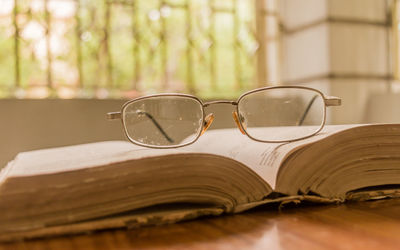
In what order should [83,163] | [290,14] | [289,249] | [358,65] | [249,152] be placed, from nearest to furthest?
[289,249], [83,163], [249,152], [358,65], [290,14]

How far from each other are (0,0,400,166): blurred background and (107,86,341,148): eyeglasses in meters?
0.76

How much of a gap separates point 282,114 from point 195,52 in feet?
3.94

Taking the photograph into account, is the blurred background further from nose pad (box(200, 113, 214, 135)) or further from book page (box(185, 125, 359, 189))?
nose pad (box(200, 113, 214, 135))

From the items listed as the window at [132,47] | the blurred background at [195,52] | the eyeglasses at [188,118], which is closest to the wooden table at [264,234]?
the eyeglasses at [188,118]

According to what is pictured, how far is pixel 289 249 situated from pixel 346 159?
0.22m

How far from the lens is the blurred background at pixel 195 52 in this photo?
154 cm

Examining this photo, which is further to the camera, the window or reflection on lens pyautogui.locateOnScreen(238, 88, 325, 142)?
the window

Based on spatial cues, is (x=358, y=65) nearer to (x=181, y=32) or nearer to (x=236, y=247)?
(x=181, y=32)

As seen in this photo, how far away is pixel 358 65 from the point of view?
1782 millimetres

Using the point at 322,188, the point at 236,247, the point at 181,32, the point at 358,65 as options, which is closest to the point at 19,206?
the point at 236,247

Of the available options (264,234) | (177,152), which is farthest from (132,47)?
(264,234)

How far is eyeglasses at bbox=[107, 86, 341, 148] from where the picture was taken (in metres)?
0.61

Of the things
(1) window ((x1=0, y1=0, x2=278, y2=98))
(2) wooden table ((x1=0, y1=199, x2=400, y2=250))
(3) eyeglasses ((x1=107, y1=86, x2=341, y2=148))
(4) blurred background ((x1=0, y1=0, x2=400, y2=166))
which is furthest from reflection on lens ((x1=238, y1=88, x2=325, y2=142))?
(1) window ((x1=0, y1=0, x2=278, y2=98))

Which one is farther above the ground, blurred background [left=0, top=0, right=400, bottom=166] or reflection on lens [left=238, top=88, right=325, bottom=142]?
blurred background [left=0, top=0, right=400, bottom=166]
